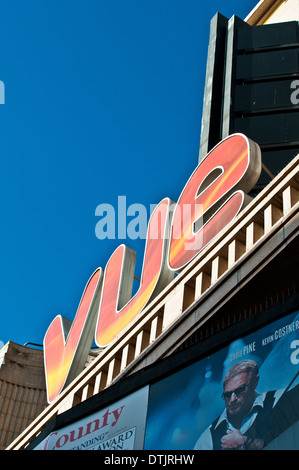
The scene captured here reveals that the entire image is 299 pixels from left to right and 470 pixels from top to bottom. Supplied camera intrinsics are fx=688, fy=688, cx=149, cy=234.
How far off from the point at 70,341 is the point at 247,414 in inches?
399

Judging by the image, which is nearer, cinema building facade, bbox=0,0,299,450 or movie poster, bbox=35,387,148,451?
cinema building facade, bbox=0,0,299,450

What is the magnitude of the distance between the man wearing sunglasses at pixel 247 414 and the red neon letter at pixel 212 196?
16.5 ft

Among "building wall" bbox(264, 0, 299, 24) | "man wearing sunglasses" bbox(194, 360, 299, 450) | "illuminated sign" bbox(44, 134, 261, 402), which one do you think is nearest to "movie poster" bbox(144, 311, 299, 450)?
"man wearing sunglasses" bbox(194, 360, 299, 450)

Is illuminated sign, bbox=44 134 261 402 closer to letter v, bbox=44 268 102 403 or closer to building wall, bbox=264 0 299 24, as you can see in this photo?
letter v, bbox=44 268 102 403

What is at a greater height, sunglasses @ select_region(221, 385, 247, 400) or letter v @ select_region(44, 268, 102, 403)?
letter v @ select_region(44, 268, 102, 403)

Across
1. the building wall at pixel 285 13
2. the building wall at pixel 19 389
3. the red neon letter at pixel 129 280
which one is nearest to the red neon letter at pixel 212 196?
the red neon letter at pixel 129 280

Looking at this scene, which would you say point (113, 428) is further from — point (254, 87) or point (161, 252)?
point (254, 87)

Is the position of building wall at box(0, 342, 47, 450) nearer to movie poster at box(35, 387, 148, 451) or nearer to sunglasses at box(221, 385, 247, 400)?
movie poster at box(35, 387, 148, 451)

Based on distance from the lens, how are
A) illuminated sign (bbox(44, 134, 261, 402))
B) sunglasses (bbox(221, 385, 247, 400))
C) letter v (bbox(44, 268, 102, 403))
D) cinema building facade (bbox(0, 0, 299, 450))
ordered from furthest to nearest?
letter v (bbox(44, 268, 102, 403))
illuminated sign (bbox(44, 134, 261, 402))
sunglasses (bbox(221, 385, 247, 400))
cinema building facade (bbox(0, 0, 299, 450))

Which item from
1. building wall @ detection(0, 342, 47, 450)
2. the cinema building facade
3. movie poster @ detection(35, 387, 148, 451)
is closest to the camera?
the cinema building facade

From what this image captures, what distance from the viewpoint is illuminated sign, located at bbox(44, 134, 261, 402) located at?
15523 mm

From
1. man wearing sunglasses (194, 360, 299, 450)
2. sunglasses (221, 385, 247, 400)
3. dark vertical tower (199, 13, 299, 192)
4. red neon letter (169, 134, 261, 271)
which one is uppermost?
dark vertical tower (199, 13, 299, 192)

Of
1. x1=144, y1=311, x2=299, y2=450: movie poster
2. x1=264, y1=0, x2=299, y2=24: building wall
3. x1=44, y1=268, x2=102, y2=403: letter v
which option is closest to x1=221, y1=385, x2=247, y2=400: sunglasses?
x1=144, y1=311, x2=299, y2=450: movie poster
